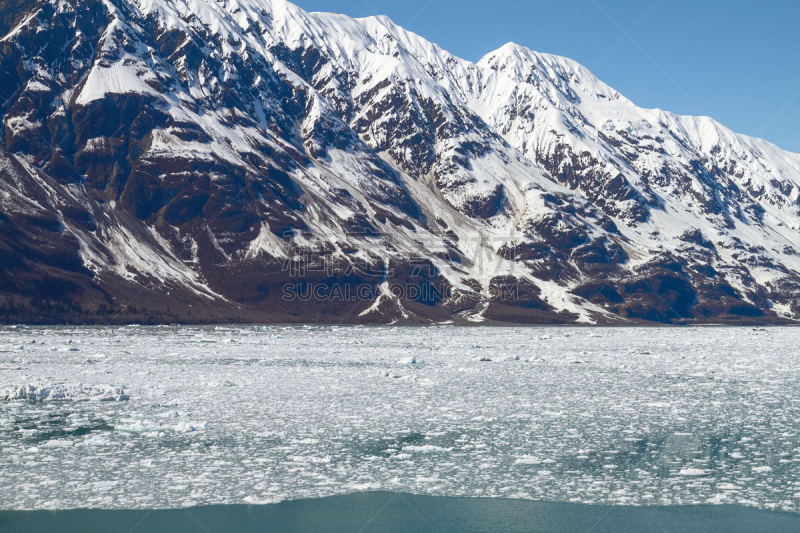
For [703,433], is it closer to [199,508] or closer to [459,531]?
[459,531]

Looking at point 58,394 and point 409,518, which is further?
point 58,394

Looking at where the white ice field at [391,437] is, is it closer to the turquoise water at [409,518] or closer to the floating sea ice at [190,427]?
the floating sea ice at [190,427]

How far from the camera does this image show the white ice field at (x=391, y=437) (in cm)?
2670

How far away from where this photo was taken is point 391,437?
3500cm

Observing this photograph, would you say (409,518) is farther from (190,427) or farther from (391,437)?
(190,427)

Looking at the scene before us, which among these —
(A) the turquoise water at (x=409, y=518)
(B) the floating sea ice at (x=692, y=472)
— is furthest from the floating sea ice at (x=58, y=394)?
(B) the floating sea ice at (x=692, y=472)

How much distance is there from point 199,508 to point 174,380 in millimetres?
33416

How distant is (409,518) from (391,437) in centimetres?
1096

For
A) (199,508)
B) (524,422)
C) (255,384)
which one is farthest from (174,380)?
(199,508)

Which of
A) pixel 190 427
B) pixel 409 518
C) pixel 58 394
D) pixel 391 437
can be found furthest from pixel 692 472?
pixel 58 394

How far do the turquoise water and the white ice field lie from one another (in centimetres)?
75

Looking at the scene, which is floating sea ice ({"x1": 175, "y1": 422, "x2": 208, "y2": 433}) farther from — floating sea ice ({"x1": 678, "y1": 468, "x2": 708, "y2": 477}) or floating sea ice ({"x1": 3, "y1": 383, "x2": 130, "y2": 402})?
floating sea ice ({"x1": 678, "y1": 468, "x2": 708, "y2": 477})

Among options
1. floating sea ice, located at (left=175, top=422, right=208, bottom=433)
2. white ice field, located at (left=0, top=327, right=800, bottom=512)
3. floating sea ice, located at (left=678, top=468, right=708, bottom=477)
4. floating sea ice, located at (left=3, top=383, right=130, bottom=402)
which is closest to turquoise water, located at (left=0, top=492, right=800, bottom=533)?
white ice field, located at (left=0, top=327, right=800, bottom=512)

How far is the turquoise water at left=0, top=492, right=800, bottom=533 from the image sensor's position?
906 inches
